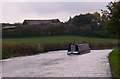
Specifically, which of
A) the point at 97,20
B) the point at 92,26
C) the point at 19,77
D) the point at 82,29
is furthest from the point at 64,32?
the point at 19,77

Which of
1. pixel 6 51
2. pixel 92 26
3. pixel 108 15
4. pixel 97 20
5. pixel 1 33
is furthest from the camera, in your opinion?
pixel 97 20

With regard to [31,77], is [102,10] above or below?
above

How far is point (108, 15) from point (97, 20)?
81037mm

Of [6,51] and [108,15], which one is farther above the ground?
[108,15]

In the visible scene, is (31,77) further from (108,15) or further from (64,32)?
(64,32)

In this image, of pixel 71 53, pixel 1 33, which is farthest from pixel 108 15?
pixel 1 33

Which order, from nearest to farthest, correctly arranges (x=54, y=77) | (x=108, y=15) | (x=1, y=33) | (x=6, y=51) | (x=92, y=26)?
(x=54, y=77) < (x=108, y=15) < (x=6, y=51) < (x=1, y=33) < (x=92, y=26)

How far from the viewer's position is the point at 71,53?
45688 mm

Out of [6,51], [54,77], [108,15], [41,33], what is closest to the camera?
[54,77]

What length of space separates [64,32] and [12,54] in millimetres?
41440

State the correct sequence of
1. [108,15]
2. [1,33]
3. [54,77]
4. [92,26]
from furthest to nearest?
[92,26], [1,33], [108,15], [54,77]

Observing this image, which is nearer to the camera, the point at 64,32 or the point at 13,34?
the point at 13,34

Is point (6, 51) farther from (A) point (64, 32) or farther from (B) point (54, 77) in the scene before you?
(A) point (64, 32)

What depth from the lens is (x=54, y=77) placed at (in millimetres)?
18578
